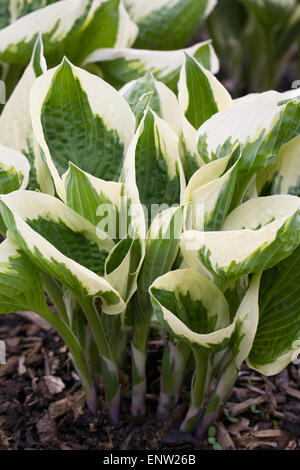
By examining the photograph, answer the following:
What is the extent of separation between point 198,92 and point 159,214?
194 millimetres

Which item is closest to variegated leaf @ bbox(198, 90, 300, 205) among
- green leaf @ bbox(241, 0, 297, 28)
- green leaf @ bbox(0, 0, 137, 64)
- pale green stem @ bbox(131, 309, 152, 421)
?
pale green stem @ bbox(131, 309, 152, 421)

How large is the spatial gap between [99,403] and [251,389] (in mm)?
243

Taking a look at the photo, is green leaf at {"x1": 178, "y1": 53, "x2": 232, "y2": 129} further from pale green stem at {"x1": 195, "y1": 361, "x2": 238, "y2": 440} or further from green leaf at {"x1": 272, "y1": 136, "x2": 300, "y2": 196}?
pale green stem at {"x1": 195, "y1": 361, "x2": 238, "y2": 440}

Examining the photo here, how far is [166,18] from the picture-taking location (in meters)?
1.06

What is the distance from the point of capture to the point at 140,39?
42.9 inches

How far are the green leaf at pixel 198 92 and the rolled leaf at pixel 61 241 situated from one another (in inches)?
8.0

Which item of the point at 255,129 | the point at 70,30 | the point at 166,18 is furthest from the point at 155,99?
the point at 166,18

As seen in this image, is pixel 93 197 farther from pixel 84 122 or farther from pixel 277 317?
pixel 277 317

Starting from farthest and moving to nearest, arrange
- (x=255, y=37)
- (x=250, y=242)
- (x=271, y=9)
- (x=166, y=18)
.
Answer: (x=255, y=37) < (x=271, y=9) < (x=166, y=18) < (x=250, y=242)

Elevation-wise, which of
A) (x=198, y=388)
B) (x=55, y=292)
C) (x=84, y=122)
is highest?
(x=84, y=122)

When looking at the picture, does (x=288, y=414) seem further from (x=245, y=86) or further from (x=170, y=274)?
(x=245, y=86)

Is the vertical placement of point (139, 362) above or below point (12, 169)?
below

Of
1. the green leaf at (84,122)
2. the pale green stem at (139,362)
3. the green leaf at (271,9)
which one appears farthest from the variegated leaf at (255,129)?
the green leaf at (271,9)
